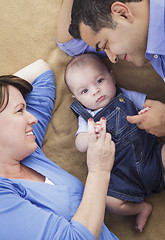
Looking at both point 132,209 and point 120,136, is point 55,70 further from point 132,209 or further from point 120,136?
point 132,209

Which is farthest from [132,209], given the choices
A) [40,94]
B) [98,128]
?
[40,94]

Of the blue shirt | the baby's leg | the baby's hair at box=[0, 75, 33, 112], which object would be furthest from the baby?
the blue shirt

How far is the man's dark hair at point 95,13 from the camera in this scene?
1276 millimetres

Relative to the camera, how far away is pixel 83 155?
191 centimetres

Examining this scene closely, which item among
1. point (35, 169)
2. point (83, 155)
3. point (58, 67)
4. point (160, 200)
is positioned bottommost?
point (160, 200)

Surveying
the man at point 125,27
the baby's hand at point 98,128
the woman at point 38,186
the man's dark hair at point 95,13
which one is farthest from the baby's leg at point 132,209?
the man's dark hair at point 95,13

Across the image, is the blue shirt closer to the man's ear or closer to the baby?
the man's ear

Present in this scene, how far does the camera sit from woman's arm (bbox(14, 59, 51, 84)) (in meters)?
1.84

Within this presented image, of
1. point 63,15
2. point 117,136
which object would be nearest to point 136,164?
point 117,136

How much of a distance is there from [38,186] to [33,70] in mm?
772

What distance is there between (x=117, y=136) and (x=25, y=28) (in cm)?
98

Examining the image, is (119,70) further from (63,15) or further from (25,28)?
(25,28)

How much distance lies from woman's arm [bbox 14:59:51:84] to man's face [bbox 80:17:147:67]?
20.9 inches

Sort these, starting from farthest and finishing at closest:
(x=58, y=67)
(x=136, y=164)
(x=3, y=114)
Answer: (x=58, y=67)
(x=136, y=164)
(x=3, y=114)
